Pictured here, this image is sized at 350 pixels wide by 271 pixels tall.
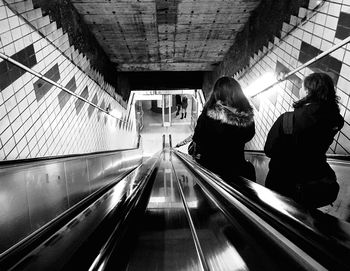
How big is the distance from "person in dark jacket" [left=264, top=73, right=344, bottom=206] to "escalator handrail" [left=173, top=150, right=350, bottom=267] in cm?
65

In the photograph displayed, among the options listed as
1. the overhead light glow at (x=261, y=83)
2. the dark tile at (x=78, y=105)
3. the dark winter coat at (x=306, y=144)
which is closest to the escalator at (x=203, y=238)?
the dark winter coat at (x=306, y=144)

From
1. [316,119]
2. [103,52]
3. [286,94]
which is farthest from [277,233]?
[103,52]

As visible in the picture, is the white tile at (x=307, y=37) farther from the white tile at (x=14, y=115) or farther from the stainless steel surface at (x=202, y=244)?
the white tile at (x=14, y=115)

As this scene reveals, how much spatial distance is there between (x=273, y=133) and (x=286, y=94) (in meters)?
1.95

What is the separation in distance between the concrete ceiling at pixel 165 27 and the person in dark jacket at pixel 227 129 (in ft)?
8.90

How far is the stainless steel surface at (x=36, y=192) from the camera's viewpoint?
1.49 meters

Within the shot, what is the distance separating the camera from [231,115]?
175 centimetres

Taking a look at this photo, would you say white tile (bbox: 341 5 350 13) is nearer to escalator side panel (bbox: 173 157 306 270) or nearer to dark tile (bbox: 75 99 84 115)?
escalator side panel (bbox: 173 157 306 270)

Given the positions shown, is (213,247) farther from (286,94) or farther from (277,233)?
(286,94)

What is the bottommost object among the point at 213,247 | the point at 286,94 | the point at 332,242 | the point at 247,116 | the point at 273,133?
the point at 213,247

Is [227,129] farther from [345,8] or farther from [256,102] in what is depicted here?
[256,102]

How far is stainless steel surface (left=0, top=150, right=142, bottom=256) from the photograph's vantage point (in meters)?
1.49

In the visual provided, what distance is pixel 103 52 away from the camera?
19.1 ft

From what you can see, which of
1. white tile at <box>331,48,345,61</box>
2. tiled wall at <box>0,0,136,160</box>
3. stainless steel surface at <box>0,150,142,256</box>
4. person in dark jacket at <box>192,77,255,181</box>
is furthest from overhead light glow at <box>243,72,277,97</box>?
tiled wall at <box>0,0,136,160</box>
